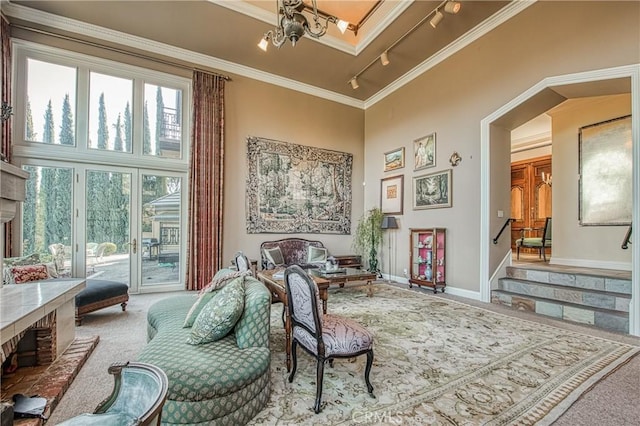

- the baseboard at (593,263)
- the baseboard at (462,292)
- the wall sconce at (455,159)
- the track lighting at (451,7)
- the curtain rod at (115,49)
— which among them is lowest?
the baseboard at (462,292)

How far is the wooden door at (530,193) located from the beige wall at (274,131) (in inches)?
205

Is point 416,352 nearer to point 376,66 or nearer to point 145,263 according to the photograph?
point 145,263

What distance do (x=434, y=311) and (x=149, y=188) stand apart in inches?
213

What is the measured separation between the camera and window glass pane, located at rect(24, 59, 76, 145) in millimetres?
4543

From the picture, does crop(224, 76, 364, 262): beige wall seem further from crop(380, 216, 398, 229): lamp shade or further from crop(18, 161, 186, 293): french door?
crop(380, 216, 398, 229): lamp shade

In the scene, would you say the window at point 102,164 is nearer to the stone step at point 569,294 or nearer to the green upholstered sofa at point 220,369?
the green upholstered sofa at point 220,369

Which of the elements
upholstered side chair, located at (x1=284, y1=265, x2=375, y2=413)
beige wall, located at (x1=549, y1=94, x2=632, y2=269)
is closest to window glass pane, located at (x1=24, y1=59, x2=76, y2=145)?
upholstered side chair, located at (x1=284, y1=265, x2=375, y2=413)

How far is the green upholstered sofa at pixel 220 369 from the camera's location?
1.54 metres

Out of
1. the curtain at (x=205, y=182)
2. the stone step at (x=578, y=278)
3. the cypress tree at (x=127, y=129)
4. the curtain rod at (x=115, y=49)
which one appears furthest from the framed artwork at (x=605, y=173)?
the cypress tree at (x=127, y=129)

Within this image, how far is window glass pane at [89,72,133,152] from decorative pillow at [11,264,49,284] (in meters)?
2.35

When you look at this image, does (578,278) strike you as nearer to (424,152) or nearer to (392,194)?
(424,152)

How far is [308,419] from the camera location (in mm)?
1797

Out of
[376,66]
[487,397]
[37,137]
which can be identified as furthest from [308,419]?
[376,66]

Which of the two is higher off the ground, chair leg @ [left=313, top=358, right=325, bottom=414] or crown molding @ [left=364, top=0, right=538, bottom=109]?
crown molding @ [left=364, top=0, right=538, bottom=109]
